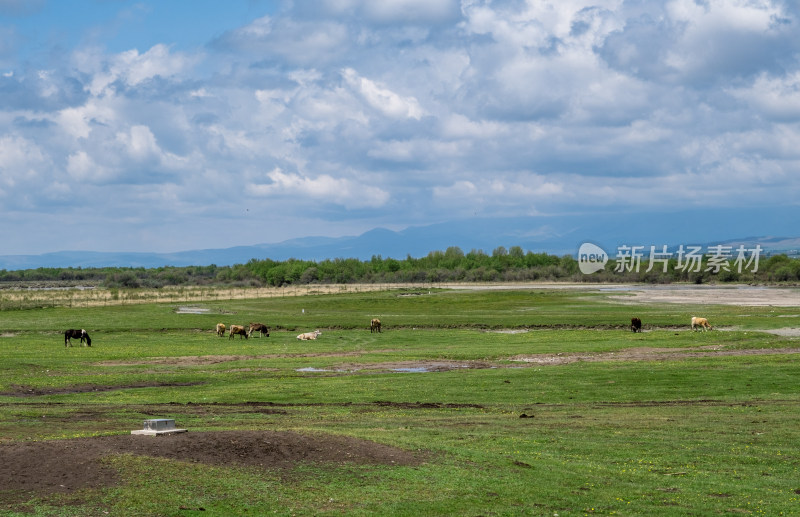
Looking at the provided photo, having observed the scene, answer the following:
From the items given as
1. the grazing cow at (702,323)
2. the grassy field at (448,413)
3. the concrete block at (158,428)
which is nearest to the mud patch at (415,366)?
the grassy field at (448,413)

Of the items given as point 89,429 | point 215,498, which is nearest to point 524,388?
point 89,429

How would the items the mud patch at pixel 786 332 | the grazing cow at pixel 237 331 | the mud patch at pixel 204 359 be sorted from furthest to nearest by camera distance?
1. the grazing cow at pixel 237 331
2. the mud patch at pixel 786 332
3. the mud patch at pixel 204 359

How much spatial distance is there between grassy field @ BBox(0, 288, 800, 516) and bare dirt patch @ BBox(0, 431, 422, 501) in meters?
0.24

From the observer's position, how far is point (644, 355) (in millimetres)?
44875

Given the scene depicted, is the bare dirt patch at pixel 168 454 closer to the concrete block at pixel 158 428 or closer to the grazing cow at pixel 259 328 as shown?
the concrete block at pixel 158 428

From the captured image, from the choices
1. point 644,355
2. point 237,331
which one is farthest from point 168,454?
point 237,331

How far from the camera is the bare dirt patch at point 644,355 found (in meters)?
43.2

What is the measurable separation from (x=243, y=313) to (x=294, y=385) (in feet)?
186

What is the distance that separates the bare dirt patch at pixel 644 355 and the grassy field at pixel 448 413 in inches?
8.4

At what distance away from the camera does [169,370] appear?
135 ft

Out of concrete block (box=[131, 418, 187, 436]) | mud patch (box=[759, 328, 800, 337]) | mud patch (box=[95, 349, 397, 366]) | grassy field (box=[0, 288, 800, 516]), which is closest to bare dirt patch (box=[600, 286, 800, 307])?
grassy field (box=[0, 288, 800, 516])

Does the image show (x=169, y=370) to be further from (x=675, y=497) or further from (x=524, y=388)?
(x=675, y=497)

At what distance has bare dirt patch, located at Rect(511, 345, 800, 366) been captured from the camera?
43.2 m

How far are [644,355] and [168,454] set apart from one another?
112 ft
